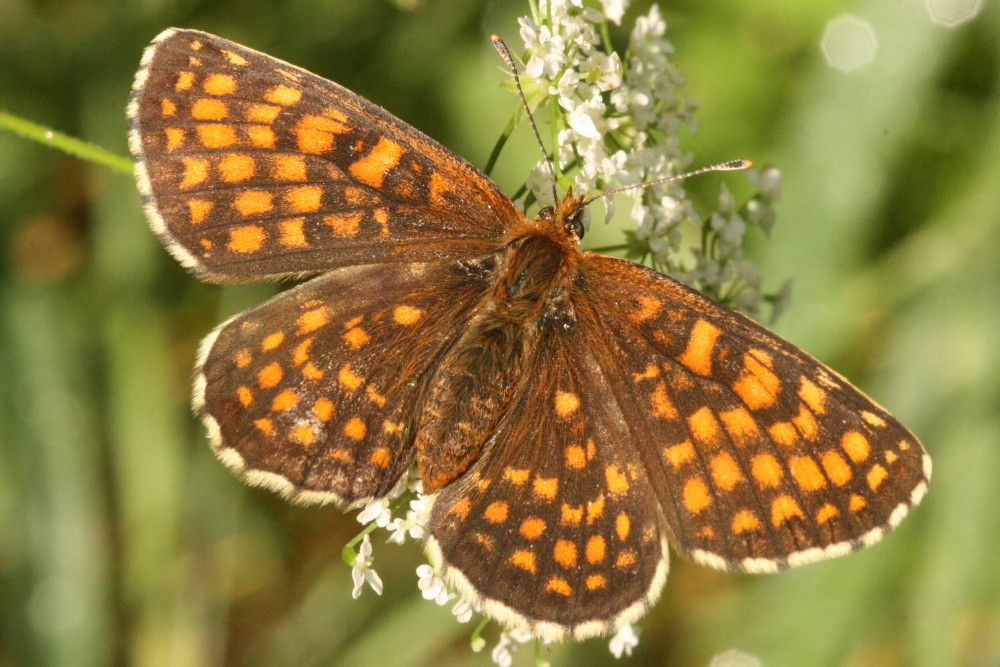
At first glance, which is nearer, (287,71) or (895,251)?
(287,71)

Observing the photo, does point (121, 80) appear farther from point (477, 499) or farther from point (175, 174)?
point (477, 499)

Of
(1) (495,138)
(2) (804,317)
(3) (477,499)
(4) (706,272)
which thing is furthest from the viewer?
(1) (495,138)

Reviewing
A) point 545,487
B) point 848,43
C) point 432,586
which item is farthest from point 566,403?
point 848,43

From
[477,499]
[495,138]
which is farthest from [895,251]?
[477,499]

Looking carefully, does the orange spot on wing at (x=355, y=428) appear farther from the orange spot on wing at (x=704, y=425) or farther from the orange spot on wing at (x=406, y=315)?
the orange spot on wing at (x=704, y=425)

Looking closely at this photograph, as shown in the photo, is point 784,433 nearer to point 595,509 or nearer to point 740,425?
point 740,425

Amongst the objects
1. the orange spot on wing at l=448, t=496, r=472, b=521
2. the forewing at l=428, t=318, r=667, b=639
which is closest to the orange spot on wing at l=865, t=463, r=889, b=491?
the forewing at l=428, t=318, r=667, b=639

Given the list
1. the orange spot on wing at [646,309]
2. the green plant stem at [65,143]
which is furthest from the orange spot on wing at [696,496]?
the green plant stem at [65,143]
